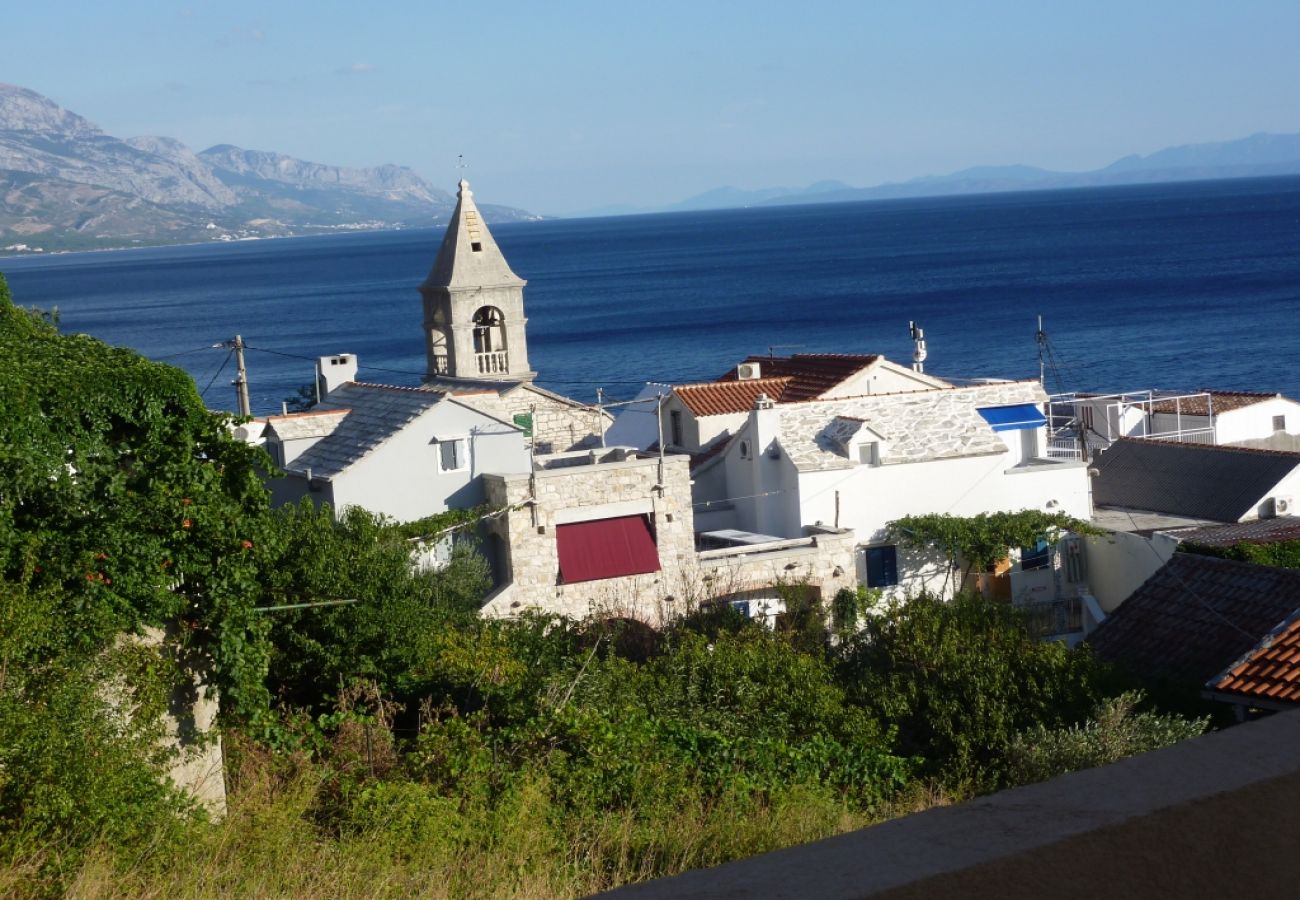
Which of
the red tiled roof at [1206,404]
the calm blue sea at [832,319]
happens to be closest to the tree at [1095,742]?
the red tiled roof at [1206,404]

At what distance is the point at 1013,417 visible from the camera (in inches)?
1300

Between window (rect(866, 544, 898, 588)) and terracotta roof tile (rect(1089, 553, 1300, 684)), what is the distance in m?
6.51

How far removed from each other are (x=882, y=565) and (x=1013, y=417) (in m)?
5.49

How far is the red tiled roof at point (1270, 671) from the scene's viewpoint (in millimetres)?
16438

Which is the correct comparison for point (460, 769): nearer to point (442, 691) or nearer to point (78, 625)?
point (78, 625)

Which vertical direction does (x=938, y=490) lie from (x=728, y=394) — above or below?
below

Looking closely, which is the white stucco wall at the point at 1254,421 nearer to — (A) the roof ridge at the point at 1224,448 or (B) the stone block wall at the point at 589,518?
(A) the roof ridge at the point at 1224,448

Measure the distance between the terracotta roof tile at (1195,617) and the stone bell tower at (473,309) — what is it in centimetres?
2108

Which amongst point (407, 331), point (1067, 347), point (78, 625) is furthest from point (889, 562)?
point (407, 331)

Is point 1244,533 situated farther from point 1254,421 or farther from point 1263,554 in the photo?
point 1254,421

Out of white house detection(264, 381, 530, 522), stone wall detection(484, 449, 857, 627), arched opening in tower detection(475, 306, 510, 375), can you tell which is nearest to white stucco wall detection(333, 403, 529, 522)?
white house detection(264, 381, 530, 522)

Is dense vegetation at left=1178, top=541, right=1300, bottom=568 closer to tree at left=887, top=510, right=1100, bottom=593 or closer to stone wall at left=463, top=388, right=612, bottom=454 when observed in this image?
tree at left=887, top=510, right=1100, bottom=593

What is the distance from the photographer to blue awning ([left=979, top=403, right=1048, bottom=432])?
32.8 meters

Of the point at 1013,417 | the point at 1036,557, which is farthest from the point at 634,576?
the point at 1013,417
